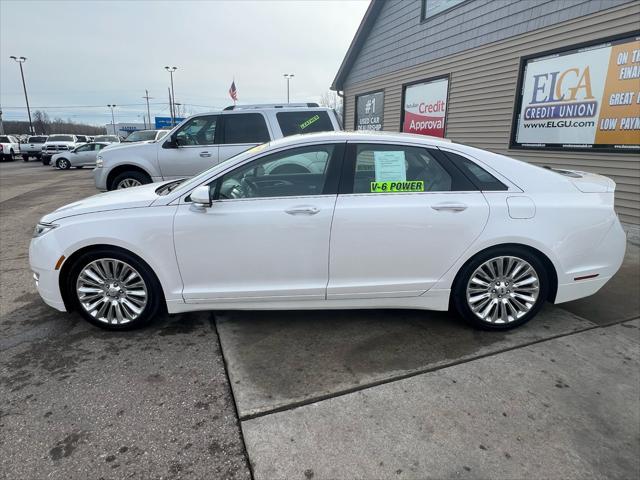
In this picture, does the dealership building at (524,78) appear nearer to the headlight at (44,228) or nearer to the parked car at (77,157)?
the headlight at (44,228)

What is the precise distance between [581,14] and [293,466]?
8.00 m

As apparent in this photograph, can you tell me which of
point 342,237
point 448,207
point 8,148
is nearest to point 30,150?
point 8,148

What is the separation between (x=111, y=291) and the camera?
336 cm

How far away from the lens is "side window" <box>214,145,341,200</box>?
10.7 ft

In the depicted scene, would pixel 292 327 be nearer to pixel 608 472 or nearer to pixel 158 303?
pixel 158 303

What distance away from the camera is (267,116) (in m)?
7.39

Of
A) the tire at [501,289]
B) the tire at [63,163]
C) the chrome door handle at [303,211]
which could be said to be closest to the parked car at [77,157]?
the tire at [63,163]

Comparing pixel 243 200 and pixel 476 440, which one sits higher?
pixel 243 200

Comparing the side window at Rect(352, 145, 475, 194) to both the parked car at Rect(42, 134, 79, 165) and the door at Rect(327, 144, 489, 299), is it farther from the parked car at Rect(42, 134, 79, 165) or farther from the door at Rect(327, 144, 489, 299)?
the parked car at Rect(42, 134, 79, 165)

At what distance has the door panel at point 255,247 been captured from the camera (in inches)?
124

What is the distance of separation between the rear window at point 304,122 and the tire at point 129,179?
9.25ft

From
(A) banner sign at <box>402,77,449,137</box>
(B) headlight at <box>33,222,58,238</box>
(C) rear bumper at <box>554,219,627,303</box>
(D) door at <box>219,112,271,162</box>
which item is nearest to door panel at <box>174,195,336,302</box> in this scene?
(B) headlight at <box>33,222,58,238</box>

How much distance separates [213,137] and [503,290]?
19.0 feet

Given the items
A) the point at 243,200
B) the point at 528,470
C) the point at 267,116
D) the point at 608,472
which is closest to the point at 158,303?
the point at 243,200
